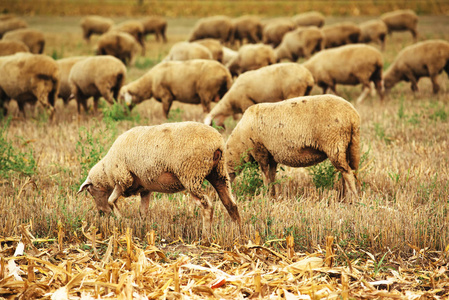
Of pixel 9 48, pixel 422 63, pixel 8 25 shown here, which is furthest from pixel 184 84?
pixel 8 25

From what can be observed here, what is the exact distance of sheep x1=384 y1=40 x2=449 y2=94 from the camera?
13.0m

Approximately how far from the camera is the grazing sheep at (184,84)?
1064 cm

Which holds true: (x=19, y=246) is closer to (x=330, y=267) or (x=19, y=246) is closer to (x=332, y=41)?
(x=330, y=267)

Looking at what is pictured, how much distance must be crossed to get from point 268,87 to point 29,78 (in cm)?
539

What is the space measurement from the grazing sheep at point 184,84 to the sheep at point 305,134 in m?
4.38

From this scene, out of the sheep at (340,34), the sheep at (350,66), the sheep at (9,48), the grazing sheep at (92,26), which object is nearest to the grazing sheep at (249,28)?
the sheep at (340,34)

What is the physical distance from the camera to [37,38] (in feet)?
64.1

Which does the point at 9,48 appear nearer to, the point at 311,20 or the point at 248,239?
the point at 248,239

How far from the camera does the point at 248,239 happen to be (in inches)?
192

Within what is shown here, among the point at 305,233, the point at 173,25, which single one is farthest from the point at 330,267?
the point at 173,25

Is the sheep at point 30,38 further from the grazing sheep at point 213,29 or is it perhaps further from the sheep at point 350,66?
the sheep at point 350,66

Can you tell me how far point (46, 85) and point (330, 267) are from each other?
28.5ft

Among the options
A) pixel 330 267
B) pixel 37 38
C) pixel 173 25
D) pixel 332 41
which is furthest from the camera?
pixel 173 25

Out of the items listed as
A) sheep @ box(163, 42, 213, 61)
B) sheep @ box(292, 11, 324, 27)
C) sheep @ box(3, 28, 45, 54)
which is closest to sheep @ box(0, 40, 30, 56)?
sheep @ box(3, 28, 45, 54)
